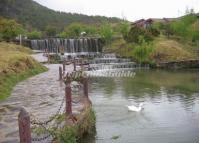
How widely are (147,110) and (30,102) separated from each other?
8.30m

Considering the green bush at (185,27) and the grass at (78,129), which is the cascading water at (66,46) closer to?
the green bush at (185,27)

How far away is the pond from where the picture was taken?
19.1 m

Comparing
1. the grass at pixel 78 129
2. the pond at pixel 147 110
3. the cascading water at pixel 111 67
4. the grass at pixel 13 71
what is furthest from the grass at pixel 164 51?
the grass at pixel 78 129

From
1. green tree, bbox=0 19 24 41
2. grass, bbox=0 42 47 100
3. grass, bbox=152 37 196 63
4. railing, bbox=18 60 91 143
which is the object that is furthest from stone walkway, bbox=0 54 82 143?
green tree, bbox=0 19 24 41

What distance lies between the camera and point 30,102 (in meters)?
21.7

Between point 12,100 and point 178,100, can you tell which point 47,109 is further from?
point 178,100

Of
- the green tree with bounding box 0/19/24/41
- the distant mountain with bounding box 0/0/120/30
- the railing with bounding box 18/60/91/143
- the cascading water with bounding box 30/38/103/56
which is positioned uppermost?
the distant mountain with bounding box 0/0/120/30

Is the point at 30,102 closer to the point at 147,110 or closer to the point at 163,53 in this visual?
the point at 147,110

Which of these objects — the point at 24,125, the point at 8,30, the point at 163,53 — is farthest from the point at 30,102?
the point at 8,30

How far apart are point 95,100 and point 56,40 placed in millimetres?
43903

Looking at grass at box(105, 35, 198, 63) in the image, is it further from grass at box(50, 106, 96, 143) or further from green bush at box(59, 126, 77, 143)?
green bush at box(59, 126, 77, 143)

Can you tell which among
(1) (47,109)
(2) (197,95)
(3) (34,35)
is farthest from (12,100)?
(3) (34,35)

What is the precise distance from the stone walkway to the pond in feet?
9.15

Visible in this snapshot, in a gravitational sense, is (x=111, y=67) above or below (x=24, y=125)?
below
